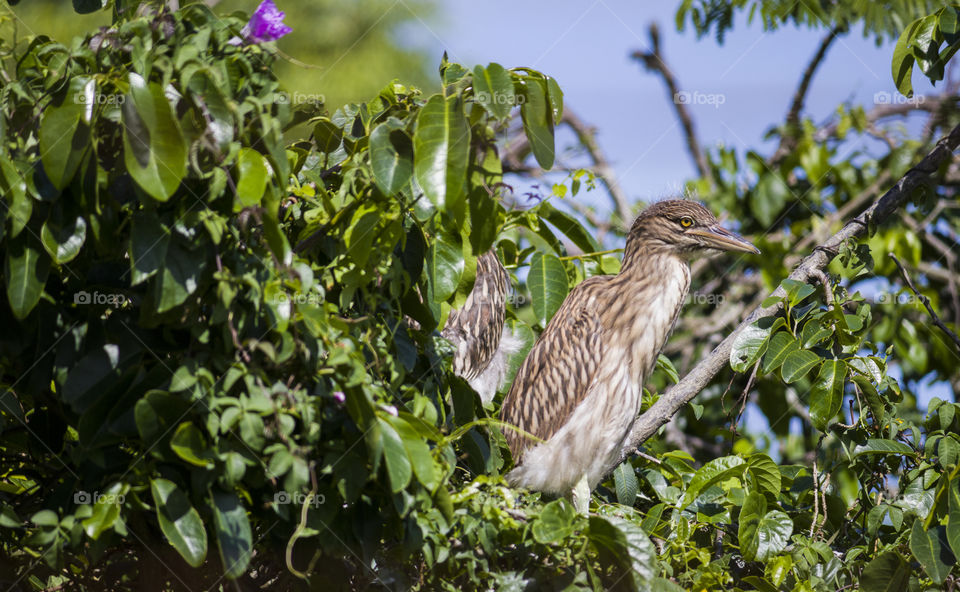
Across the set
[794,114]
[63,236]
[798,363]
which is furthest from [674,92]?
[63,236]

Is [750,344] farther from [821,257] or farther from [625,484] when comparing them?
[625,484]

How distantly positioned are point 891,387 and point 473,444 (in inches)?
53.5

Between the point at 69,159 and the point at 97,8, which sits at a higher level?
the point at 97,8

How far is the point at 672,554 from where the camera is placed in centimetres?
258

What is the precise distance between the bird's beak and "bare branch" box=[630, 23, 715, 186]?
113 inches

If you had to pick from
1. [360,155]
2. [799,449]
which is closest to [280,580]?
[360,155]

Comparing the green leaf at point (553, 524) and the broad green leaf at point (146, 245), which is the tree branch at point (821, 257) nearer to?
the green leaf at point (553, 524)

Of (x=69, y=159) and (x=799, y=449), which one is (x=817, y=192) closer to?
(x=799, y=449)

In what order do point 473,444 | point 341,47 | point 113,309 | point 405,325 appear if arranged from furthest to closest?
point 341,47 → point 473,444 → point 405,325 → point 113,309

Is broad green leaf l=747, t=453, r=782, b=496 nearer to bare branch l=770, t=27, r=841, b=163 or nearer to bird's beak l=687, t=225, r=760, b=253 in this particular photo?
bird's beak l=687, t=225, r=760, b=253

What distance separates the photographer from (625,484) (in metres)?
3.01

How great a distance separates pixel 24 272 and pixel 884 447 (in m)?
2.37

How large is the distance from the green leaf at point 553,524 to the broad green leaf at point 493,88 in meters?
0.97

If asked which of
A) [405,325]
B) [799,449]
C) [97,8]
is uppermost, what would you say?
[97,8]
